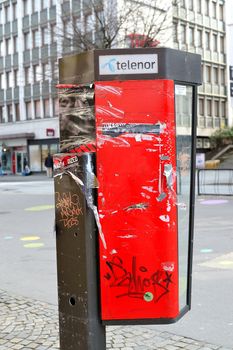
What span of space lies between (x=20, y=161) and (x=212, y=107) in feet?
65.4

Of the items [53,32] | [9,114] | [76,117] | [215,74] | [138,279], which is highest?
[53,32]

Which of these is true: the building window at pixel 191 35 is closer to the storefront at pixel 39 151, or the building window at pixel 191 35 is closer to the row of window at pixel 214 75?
the row of window at pixel 214 75

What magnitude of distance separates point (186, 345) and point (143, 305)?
3.64 feet

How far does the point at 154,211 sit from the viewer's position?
3.12 meters

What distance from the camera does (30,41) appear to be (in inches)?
1934

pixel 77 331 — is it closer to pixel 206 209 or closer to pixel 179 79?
pixel 179 79

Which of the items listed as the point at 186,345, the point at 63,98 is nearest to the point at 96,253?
the point at 63,98

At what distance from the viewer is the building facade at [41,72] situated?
46.9 meters

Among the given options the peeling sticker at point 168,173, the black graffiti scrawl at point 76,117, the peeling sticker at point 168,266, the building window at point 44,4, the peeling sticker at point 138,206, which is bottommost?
the peeling sticker at point 168,266

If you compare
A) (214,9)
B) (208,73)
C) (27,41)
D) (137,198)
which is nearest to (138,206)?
(137,198)

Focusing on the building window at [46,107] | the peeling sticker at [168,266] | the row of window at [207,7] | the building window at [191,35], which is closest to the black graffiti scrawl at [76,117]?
the peeling sticker at [168,266]

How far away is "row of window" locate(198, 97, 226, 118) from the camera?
164ft

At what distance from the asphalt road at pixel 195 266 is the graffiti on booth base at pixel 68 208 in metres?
1.83

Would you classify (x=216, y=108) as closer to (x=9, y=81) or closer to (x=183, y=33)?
(x=183, y=33)
